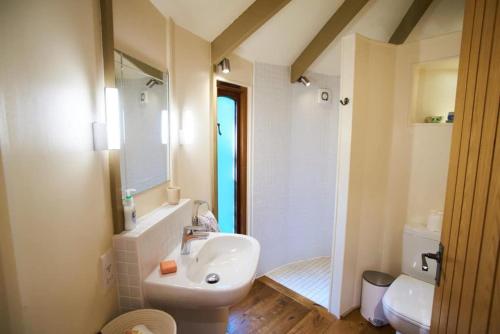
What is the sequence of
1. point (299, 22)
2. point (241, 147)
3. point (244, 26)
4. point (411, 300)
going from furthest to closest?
point (241, 147) → point (299, 22) → point (244, 26) → point (411, 300)

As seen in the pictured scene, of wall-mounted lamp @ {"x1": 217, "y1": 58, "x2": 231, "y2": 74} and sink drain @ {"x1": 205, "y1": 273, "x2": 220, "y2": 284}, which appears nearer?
sink drain @ {"x1": 205, "y1": 273, "x2": 220, "y2": 284}

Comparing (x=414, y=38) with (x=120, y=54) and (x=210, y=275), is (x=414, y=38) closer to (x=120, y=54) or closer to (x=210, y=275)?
(x=120, y=54)

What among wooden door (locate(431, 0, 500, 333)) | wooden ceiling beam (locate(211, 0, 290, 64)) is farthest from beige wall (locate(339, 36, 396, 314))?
wooden door (locate(431, 0, 500, 333))

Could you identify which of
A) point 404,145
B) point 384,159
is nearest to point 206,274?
point 384,159

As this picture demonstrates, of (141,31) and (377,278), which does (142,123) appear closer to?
(141,31)

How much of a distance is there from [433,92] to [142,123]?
92.5 inches

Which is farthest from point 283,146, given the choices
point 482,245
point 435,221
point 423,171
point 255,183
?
point 482,245

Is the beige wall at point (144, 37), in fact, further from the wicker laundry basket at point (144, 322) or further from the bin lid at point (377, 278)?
the bin lid at point (377, 278)

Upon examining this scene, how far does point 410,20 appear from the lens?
219 centimetres

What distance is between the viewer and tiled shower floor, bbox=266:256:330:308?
2.41 m

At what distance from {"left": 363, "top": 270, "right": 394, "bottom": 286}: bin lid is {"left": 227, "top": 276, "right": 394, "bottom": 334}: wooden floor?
36 cm

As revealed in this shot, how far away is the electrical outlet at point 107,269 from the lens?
3.36 ft

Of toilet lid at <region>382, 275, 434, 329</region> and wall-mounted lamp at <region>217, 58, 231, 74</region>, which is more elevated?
wall-mounted lamp at <region>217, 58, 231, 74</region>

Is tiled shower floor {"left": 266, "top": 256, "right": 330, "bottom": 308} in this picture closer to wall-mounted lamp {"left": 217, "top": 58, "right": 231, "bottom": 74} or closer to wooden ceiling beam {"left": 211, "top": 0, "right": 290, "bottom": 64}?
wall-mounted lamp {"left": 217, "top": 58, "right": 231, "bottom": 74}
